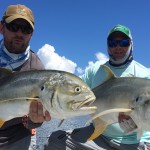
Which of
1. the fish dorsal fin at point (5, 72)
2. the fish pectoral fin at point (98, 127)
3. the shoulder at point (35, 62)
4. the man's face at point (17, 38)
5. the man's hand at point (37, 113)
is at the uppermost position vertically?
the man's face at point (17, 38)

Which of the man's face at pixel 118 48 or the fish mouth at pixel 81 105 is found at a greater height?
the man's face at pixel 118 48

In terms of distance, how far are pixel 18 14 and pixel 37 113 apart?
170cm

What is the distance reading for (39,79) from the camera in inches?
189

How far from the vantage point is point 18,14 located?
6062 mm

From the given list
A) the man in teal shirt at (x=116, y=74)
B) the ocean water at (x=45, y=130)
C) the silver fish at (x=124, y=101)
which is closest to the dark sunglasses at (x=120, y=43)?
the man in teal shirt at (x=116, y=74)

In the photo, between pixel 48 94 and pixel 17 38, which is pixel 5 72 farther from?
pixel 17 38

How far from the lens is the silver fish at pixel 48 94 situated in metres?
4.62

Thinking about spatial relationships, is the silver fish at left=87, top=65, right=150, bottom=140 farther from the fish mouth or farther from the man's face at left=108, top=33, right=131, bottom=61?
the man's face at left=108, top=33, right=131, bottom=61

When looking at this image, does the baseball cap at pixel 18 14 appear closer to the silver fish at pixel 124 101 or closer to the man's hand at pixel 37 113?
the silver fish at pixel 124 101

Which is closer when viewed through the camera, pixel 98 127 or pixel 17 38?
pixel 98 127

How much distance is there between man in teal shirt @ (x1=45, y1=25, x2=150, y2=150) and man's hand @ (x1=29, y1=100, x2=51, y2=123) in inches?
72.2

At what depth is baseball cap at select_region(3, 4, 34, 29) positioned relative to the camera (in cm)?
605

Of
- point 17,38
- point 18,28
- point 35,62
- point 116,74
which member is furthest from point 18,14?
point 116,74

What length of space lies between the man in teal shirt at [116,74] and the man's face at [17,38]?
1.63m
